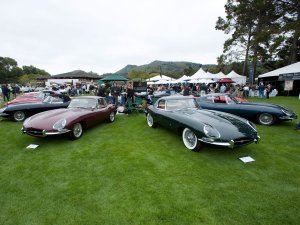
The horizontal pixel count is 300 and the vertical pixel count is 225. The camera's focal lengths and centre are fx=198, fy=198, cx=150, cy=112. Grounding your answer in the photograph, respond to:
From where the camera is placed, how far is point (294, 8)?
20531 millimetres

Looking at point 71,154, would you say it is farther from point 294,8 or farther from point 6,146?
point 294,8

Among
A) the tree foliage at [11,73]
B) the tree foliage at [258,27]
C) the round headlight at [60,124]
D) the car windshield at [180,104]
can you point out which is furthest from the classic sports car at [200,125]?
the tree foliage at [11,73]

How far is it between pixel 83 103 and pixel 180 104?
3.53m

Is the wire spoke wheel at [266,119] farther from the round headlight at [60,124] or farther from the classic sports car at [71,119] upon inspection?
the round headlight at [60,124]

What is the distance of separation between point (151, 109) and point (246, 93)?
1588 centimetres

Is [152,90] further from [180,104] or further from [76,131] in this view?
[76,131]

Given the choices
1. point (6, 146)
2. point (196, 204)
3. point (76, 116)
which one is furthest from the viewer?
point (76, 116)

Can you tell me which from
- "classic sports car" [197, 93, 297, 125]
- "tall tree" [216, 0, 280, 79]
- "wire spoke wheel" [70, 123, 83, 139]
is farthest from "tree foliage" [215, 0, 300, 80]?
"wire spoke wheel" [70, 123, 83, 139]

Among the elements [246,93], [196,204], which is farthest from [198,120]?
[246,93]

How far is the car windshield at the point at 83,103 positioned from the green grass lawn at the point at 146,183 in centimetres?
169

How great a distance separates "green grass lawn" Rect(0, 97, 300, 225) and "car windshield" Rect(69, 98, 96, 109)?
5.54 ft

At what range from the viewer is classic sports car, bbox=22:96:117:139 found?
531 cm

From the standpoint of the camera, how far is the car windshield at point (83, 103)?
7.16 m

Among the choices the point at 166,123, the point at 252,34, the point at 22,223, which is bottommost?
the point at 22,223
